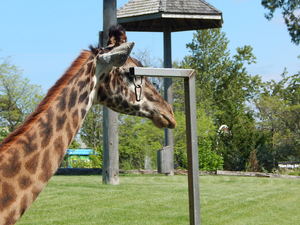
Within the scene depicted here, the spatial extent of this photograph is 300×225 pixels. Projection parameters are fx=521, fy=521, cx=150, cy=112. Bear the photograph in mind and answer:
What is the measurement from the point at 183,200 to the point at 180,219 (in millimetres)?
2165

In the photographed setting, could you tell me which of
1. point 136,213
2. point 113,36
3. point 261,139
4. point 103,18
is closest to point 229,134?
point 261,139

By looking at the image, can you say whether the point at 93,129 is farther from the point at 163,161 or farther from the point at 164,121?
the point at 164,121

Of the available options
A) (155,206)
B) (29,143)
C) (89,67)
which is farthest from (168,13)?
(29,143)

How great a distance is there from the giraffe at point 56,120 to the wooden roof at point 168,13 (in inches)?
577

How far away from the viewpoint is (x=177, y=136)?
2786 cm

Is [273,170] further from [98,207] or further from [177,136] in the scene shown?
[98,207]

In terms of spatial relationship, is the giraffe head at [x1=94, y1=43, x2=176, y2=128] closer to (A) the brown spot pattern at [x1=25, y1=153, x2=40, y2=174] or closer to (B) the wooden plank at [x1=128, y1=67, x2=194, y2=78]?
(B) the wooden plank at [x1=128, y1=67, x2=194, y2=78]

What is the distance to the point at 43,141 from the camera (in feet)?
10.7

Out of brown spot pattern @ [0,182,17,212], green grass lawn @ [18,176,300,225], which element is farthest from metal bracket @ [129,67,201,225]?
green grass lawn @ [18,176,300,225]

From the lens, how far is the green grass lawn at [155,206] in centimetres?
896

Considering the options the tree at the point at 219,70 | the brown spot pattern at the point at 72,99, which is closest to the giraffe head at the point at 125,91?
the brown spot pattern at the point at 72,99

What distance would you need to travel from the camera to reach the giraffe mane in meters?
3.14

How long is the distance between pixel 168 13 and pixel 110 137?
574cm

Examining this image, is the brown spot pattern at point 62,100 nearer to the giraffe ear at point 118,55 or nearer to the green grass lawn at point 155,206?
the giraffe ear at point 118,55
